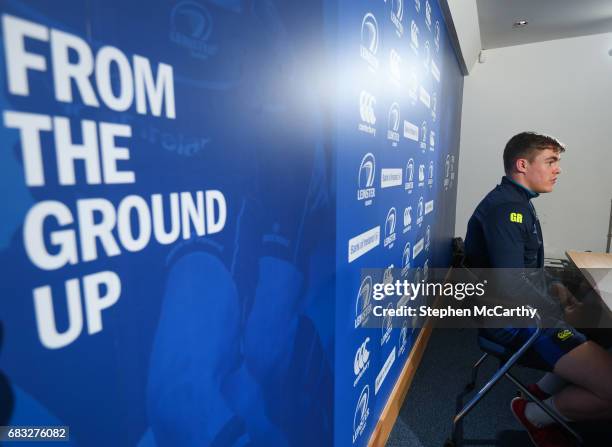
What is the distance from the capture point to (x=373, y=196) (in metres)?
1.38

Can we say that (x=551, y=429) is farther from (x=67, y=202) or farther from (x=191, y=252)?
(x=67, y=202)

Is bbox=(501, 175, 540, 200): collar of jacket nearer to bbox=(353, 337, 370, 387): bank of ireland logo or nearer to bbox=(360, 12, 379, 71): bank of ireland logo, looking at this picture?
bbox=(360, 12, 379, 71): bank of ireland logo

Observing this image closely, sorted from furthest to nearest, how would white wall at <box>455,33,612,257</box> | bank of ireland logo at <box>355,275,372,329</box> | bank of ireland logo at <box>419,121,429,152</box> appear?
white wall at <box>455,33,612,257</box>, bank of ireland logo at <box>419,121,429,152</box>, bank of ireland logo at <box>355,275,372,329</box>

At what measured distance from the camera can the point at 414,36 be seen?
6.00ft

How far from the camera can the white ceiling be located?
3.12 metres

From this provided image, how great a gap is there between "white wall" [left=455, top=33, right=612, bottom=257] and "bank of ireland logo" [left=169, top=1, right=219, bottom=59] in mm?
4492

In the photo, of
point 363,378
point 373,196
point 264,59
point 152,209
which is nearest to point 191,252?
point 152,209

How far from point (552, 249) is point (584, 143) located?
4.13ft

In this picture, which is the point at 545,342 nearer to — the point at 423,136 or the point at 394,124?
the point at 394,124

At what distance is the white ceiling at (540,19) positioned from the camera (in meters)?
3.12

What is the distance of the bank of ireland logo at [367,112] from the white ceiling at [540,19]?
8.64 ft

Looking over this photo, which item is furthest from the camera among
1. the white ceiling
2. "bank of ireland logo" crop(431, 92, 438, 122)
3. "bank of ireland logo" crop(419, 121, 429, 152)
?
the white ceiling

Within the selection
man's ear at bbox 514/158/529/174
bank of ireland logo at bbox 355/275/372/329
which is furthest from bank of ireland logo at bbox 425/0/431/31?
bank of ireland logo at bbox 355/275/372/329

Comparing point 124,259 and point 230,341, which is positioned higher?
point 124,259
